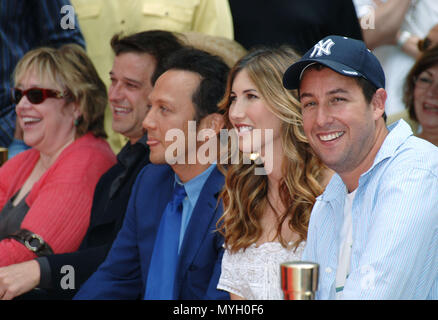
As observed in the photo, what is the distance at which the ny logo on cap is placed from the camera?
2127mm

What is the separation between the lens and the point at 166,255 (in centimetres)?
290

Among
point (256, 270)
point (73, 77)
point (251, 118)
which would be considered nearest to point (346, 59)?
point (251, 118)

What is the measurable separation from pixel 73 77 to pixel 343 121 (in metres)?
2.06

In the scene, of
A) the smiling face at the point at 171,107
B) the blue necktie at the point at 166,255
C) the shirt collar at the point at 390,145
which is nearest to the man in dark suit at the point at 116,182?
the smiling face at the point at 171,107

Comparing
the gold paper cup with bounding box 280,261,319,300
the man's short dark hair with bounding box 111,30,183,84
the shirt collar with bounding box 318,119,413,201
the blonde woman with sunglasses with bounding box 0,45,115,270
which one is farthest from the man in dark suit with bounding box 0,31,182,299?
the gold paper cup with bounding box 280,261,319,300

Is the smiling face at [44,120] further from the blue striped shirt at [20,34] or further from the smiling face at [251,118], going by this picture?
the smiling face at [251,118]

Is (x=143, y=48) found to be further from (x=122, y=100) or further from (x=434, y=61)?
(x=434, y=61)

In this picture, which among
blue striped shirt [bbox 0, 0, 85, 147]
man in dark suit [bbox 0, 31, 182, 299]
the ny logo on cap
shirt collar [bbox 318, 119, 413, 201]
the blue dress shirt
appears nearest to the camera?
shirt collar [bbox 318, 119, 413, 201]

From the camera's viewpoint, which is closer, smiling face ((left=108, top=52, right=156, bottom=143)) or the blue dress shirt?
the blue dress shirt

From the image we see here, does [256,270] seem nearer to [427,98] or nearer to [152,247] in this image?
[152,247]

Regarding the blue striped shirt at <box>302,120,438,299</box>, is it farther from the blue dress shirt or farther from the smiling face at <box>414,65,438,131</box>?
the smiling face at <box>414,65,438,131</box>

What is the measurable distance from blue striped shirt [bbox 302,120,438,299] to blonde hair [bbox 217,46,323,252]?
0.50 meters

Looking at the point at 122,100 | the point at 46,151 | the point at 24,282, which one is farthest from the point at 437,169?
the point at 46,151

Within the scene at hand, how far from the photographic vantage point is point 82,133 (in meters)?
3.78
